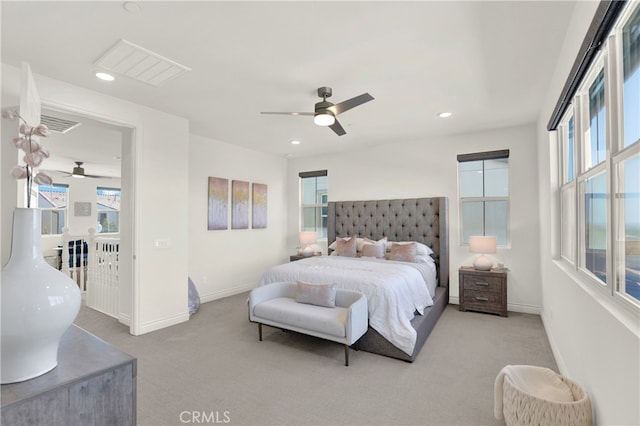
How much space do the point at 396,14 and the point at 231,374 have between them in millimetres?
3074

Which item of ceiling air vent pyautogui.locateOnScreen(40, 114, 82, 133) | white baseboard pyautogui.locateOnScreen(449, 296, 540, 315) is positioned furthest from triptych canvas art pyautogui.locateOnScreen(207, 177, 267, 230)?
white baseboard pyautogui.locateOnScreen(449, 296, 540, 315)

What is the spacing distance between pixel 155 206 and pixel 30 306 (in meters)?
3.03

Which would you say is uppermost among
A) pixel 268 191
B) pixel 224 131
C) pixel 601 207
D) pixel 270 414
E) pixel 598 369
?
pixel 224 131

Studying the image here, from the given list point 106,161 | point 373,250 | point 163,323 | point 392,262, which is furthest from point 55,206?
point 392,262

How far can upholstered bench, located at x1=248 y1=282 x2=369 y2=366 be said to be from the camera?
2820mm

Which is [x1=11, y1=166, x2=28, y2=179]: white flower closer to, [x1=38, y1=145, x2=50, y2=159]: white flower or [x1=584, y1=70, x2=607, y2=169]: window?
[x1=38, y1=145, x2=50, y2=159]: white flower

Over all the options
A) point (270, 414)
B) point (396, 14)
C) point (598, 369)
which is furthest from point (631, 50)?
point (270, 414)

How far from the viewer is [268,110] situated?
379 centimetres

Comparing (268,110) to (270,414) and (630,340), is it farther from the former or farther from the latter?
(630,340)

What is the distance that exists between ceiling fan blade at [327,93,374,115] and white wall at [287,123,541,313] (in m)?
2.60

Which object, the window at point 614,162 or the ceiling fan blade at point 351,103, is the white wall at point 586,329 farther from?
the ceiling fan blade at point 351,103

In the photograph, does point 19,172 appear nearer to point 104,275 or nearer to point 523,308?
point 104,275

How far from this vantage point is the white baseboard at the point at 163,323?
3597 mm
